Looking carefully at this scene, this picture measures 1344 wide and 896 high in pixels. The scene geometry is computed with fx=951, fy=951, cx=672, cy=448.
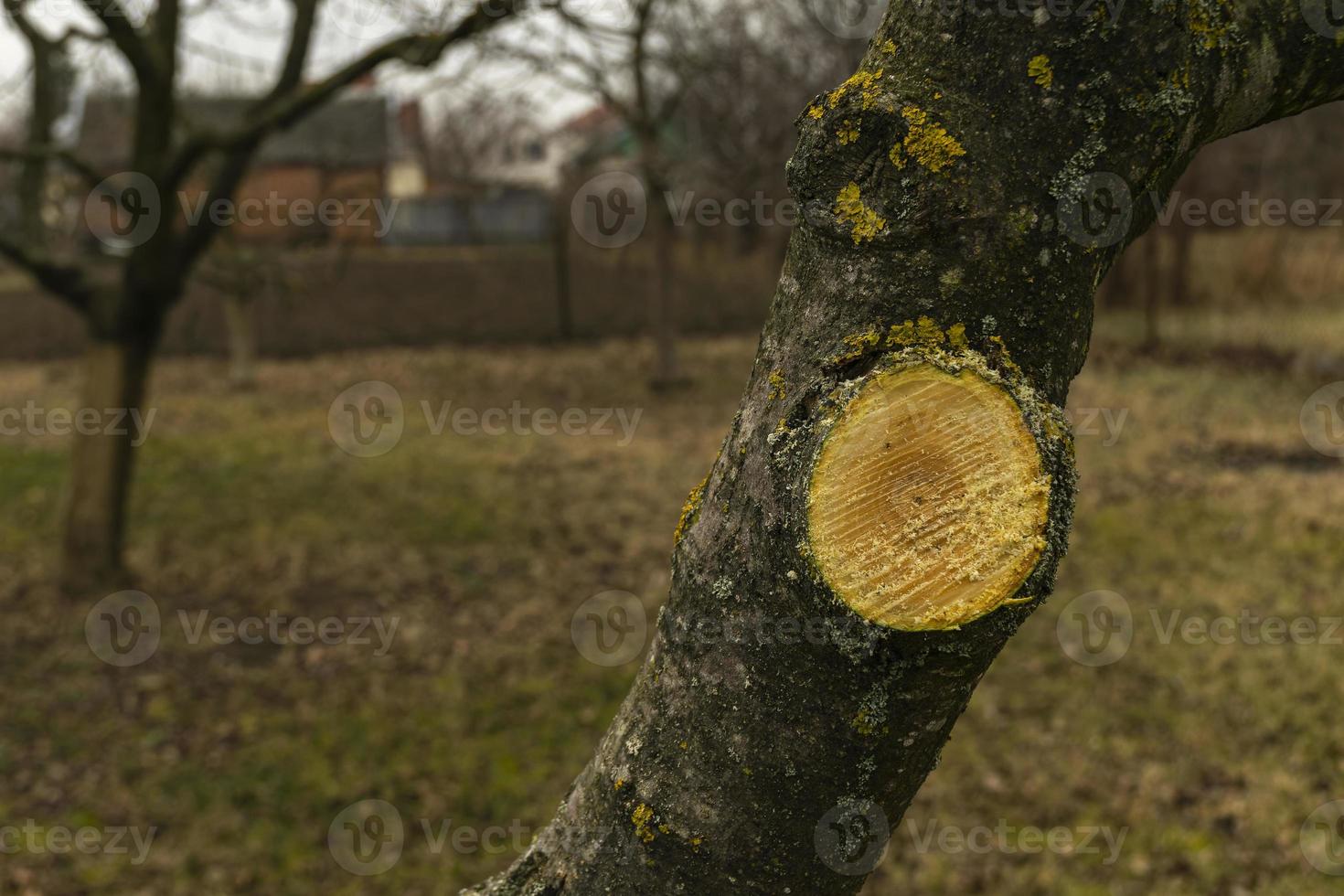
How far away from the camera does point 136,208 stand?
5.57 meters

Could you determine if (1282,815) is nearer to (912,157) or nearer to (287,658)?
(912,157)

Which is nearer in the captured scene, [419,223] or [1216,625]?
[1216,625]

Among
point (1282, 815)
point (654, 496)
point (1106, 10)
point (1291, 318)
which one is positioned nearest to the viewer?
point (1106, 10)

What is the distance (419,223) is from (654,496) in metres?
24.1

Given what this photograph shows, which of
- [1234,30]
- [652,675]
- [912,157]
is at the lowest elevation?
[652,675]

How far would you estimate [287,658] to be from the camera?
5445 mm

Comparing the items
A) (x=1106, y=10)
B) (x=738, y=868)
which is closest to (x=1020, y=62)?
(x=1106, y=10)
